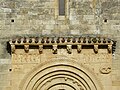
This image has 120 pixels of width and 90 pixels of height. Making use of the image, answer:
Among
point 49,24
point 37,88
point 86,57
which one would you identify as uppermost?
point 49,24

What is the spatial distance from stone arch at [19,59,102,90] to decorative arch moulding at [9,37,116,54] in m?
0.49

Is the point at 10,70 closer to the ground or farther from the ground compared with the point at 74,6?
closer to the ground

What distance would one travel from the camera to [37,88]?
1538cm

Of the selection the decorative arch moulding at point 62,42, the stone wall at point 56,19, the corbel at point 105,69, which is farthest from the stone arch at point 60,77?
the stone wall at point 56,19

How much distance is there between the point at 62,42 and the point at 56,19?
999 mm

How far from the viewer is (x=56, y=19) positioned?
52.2 feet

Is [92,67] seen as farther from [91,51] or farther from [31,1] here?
[31,1]

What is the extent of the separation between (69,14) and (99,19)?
1.02 m

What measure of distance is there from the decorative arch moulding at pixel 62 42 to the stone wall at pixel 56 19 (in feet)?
1.37

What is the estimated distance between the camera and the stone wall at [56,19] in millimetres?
15742

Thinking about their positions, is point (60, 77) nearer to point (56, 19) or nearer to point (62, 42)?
point (62, 42)

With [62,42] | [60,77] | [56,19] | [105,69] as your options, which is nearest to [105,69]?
[105,69]

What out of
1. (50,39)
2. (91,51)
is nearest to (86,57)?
(91,51)

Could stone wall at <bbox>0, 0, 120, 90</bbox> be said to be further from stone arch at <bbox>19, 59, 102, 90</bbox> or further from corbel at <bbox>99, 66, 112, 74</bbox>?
stone arch at <bbox>19, 59, 102, 90</bbox>
